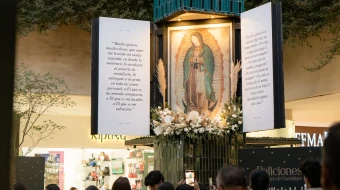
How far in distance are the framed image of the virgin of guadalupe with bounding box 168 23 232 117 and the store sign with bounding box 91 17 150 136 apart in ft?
1.41

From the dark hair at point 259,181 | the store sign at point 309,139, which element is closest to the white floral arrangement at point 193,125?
the dark hair at point 259,181

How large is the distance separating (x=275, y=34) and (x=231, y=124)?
1.31 meters

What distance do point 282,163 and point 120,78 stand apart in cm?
279

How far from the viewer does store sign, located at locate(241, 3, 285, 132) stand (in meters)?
6.71

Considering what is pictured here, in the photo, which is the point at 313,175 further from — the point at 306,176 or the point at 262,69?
the point at 262,69

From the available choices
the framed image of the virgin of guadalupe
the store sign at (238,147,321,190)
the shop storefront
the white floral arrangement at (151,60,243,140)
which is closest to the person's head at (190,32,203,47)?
the framed image of the virgin of guadalupe

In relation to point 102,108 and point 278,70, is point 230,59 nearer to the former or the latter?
point 278,70

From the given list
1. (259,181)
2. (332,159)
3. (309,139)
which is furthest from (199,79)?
(309,139)

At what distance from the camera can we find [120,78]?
741 cm

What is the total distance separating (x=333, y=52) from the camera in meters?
11.7

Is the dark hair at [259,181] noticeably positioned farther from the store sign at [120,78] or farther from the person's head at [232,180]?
the store sign at [120,78]

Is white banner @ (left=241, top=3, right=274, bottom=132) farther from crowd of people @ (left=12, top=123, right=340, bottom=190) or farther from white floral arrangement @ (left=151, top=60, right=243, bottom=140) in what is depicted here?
crowd of people @ (left=12, top=123, right=340, bottom=190)

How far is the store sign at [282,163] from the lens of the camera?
5.23m

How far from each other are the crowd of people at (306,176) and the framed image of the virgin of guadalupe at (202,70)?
125 cm
